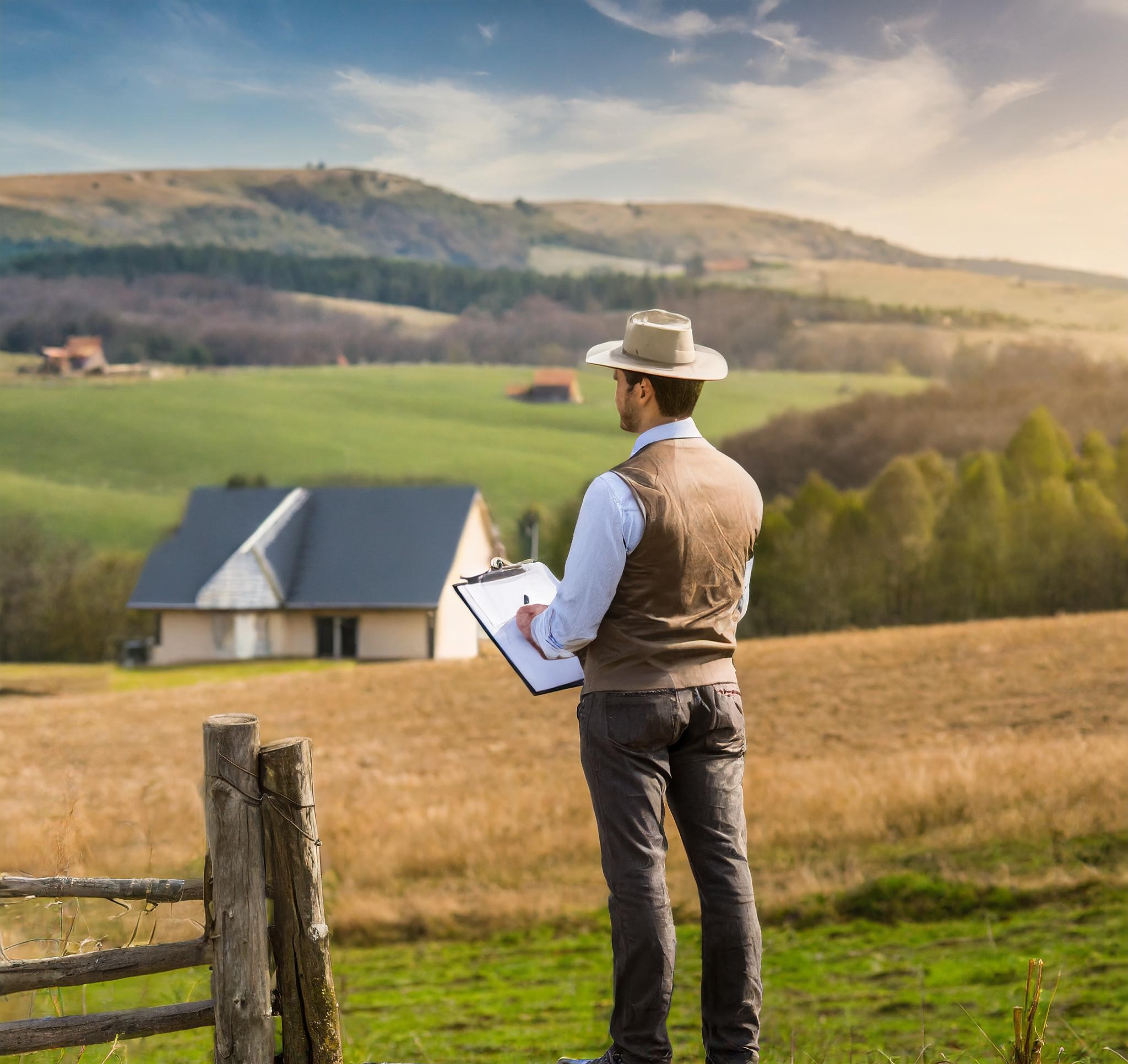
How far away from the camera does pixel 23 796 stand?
11453 millimetres

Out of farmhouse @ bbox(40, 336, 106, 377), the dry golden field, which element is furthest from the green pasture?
the dry golden field

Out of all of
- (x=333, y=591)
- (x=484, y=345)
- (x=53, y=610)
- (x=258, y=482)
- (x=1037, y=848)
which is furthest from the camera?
(x=484, y=345)

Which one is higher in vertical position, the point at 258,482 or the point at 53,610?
the point at 258,482

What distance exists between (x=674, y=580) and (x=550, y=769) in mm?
10729

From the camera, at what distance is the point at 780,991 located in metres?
6.17

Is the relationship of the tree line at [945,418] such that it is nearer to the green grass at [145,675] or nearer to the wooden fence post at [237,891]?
the green grass at [145,675]

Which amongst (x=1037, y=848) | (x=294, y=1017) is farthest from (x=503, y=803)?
(x=294, y=1017)

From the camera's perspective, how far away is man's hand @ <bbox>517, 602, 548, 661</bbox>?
2.29 m

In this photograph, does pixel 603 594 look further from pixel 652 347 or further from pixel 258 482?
pixel 258 482

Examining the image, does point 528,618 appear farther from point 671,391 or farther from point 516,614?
point 671,391

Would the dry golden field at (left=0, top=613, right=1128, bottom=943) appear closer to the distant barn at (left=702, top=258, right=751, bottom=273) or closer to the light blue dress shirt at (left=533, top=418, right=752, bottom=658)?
the light blue dress shirt at (left=533, top=418, right=752, bottom=658)

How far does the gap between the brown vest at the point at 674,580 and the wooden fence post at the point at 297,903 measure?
0.64 metres

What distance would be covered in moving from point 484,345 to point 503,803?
56.3 feet

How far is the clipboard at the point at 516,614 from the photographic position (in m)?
2.32
